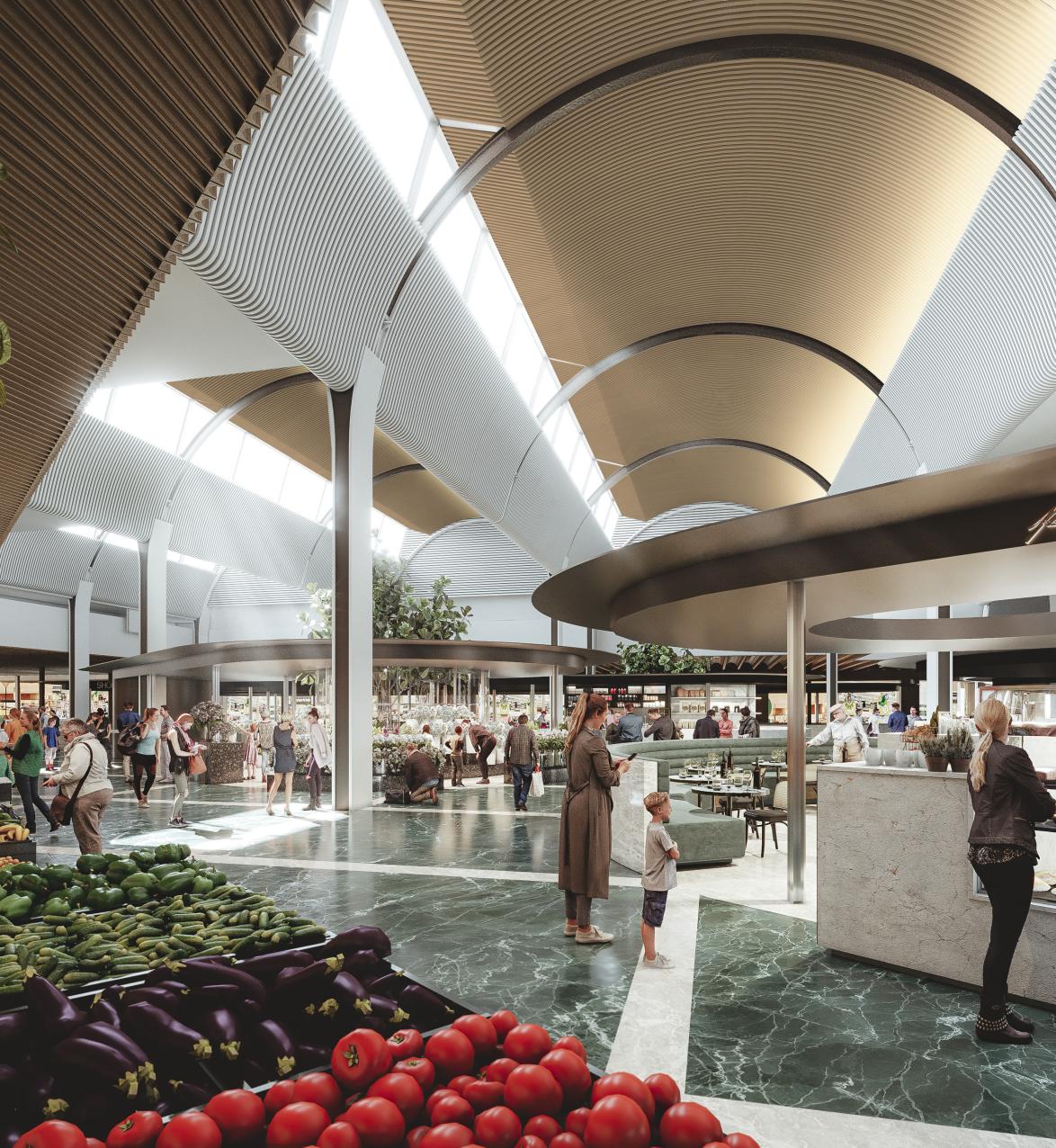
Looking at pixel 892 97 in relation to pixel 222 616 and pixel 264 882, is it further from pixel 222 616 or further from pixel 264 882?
pixel 222 616

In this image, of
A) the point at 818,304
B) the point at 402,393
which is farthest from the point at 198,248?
the point at 818,304

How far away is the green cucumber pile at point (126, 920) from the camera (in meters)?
2.24

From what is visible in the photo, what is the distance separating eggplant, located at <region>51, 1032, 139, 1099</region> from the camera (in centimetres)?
162

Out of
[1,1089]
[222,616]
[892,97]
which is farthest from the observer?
[222,616]

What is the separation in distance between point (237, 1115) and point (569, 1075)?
0.59m

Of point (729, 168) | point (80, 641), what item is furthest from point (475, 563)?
point (729, 168)

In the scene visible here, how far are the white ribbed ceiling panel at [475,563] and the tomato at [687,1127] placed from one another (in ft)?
101

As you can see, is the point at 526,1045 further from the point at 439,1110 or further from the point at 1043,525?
the point at 1043,525

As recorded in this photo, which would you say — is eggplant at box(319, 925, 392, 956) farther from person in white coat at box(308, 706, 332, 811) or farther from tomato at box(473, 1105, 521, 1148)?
person in white coat at box(308, 706, 332, 811)

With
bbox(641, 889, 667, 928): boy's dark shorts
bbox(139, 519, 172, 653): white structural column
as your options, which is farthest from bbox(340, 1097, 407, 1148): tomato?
bbox(139, 519, 172, 653): white structural column

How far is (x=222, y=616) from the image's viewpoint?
31250 mm

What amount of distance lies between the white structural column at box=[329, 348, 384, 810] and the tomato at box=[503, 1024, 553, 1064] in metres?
12.2

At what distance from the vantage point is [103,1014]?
1.86 metres

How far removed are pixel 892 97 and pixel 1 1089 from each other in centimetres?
1348
